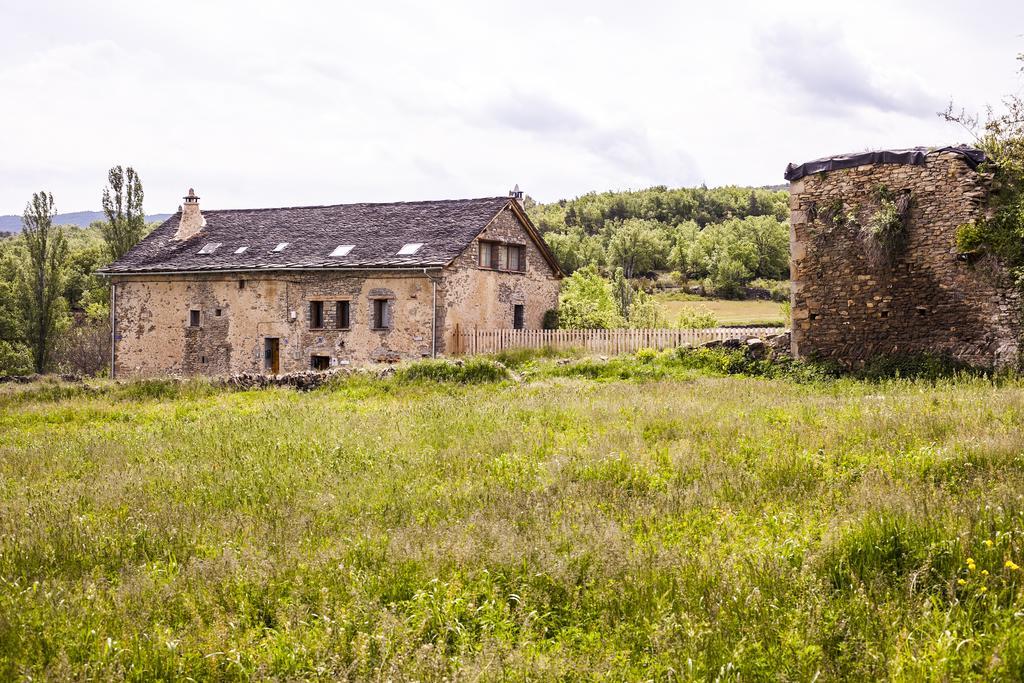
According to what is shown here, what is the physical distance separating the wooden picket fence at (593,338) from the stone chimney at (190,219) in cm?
1382

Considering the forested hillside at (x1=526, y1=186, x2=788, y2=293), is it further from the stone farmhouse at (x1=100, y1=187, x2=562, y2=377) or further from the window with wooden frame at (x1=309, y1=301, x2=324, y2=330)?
the window with wooden frame at (x1=309, y1=301, x2=324, y2=330)

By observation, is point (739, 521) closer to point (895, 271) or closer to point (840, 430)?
point (840, 430)

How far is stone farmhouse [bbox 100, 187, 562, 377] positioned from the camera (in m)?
27.8

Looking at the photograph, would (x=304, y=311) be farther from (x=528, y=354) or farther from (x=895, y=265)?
(x=895, y=265)

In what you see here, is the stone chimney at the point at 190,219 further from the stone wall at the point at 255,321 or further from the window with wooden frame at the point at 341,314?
the window with wooden frame at the point at 341,314

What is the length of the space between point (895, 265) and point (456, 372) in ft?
31.6

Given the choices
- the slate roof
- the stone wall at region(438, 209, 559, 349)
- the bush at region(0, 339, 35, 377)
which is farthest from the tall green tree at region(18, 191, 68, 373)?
the stone wall at region(438, 209, 559, 349)

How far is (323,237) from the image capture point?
1222 inches

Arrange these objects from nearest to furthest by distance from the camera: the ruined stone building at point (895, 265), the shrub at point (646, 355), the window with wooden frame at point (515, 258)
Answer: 1. the ruined stone building at point (895, 265)
2. the shrub at point (646, 355)
3. the window with wooden frame at point (515, 258)

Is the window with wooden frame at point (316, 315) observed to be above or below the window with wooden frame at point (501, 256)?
below

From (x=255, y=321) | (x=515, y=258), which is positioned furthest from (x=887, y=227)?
(x=255, y=321)

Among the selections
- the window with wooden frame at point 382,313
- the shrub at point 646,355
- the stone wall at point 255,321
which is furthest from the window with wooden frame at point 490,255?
the shrub at point 646,355

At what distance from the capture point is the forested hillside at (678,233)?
79938mm

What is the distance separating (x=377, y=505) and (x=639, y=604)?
274cm
